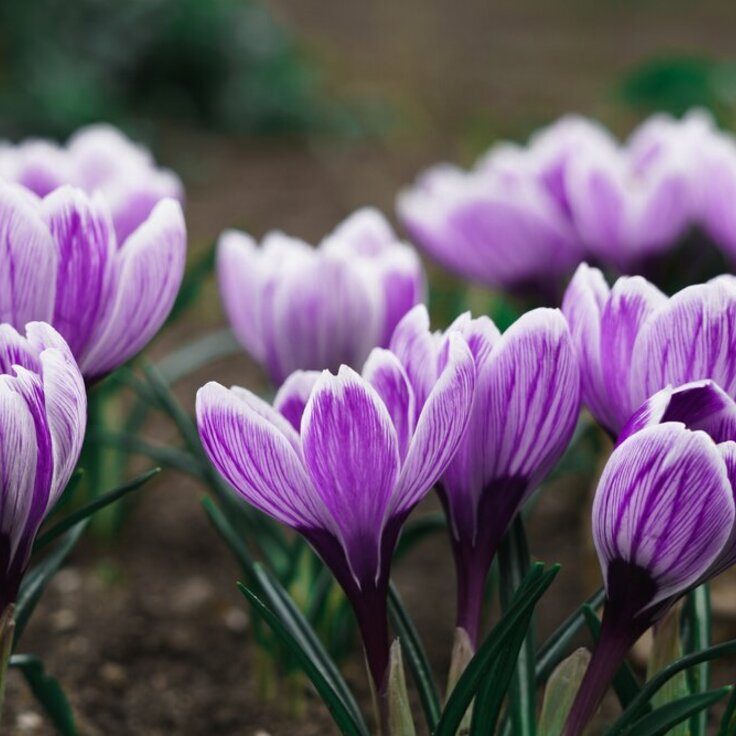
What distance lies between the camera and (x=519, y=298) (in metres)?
1.37

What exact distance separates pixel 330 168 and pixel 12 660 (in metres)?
3.18

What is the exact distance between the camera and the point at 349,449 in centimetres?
72

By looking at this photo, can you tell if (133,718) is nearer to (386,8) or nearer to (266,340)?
(266,340)

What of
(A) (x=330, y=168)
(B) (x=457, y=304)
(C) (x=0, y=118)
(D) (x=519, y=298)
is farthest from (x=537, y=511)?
(C) (x=0, y=118)

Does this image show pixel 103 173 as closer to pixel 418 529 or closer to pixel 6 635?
pixel 418 529

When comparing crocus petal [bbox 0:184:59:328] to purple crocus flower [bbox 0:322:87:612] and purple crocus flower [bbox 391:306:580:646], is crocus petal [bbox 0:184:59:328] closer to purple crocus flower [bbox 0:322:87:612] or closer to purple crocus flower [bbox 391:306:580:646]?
purple crocus flower [bbox 0:322:87:612]

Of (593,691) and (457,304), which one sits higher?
(457,304)

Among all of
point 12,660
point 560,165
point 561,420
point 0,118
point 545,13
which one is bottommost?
point 12,660

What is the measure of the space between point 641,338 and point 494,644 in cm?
21

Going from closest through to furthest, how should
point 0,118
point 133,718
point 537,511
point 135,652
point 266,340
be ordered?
point 266,340 < point 133,718 < point 135,652 < point 537,511 < point 0,118

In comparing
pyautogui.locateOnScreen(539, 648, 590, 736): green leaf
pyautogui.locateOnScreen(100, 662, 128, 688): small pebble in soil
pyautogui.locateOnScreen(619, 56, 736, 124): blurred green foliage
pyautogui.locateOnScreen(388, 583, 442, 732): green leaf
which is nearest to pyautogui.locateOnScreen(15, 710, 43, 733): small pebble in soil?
pyautogui.locateOnScreen(100, 662, 128, 688): small pebble in soil

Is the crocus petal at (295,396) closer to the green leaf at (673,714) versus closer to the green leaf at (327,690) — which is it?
the green leaf at (327,690)

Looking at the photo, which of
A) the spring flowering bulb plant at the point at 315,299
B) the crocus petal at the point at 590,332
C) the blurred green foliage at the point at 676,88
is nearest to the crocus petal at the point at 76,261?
the spring flowering bulb plant at the point at 315,299

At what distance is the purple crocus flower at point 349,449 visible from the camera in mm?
722
